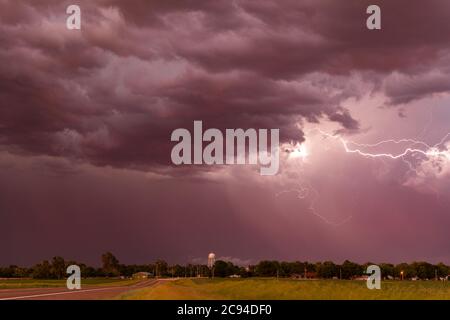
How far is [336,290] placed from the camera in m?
44.2
